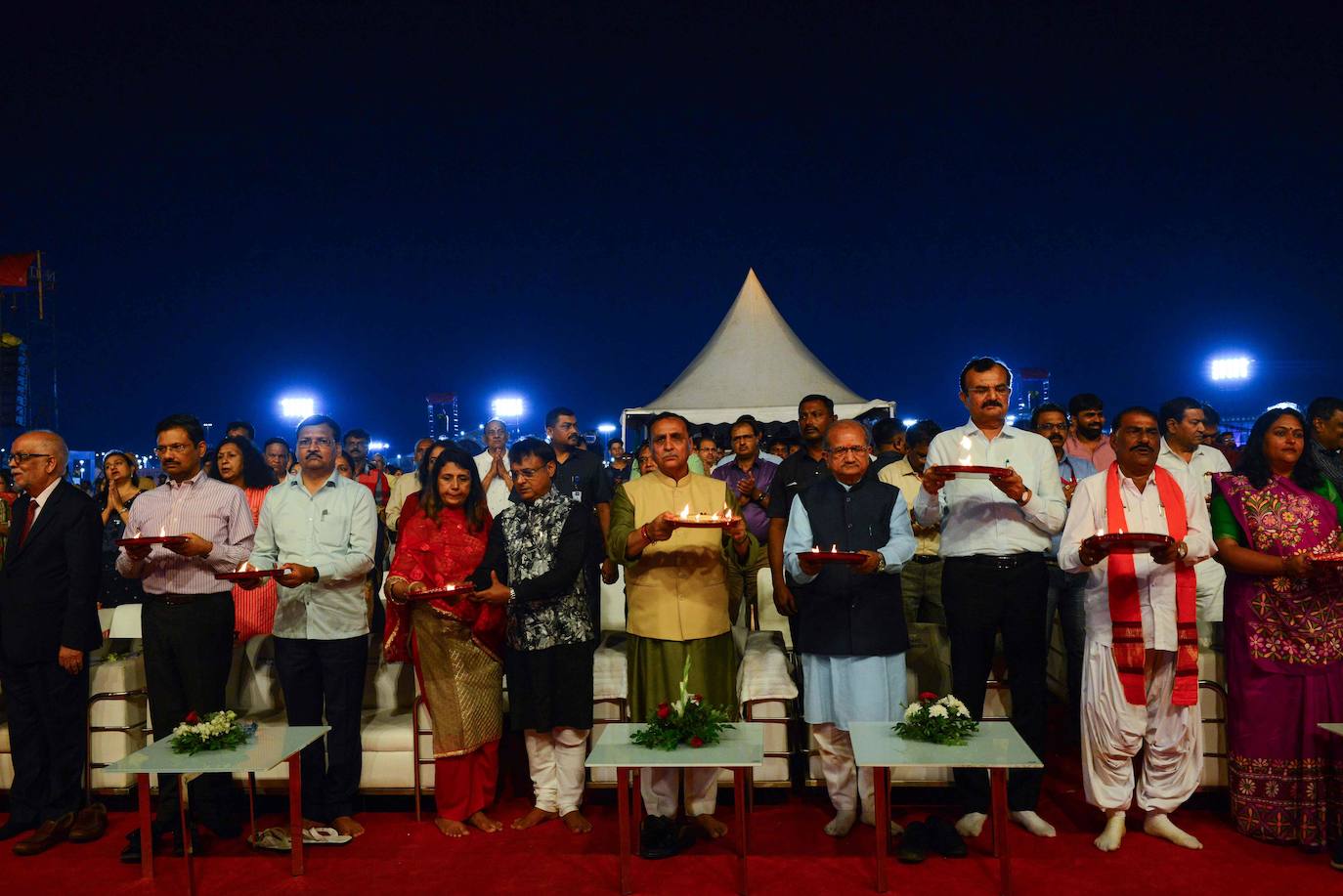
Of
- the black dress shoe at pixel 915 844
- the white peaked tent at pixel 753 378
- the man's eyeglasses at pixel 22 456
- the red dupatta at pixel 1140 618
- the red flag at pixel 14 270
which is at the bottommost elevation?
the black dress shoe at pixel 915 844

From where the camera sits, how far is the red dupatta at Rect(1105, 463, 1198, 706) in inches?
171

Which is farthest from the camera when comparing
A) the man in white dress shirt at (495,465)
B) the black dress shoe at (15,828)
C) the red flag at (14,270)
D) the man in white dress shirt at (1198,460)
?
the red flag at (14,270)

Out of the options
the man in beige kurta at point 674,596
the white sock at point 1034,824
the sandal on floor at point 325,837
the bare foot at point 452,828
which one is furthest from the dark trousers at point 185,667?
the white sock at point 1034,824

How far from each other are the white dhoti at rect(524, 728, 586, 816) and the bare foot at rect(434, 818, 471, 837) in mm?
385

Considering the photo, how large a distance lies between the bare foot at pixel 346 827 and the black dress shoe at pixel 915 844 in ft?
8.61

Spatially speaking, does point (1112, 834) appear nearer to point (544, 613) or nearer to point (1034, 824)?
point (1034, 824)

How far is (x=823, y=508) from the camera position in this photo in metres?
4.64

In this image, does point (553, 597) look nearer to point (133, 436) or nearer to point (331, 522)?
point (331, 522)

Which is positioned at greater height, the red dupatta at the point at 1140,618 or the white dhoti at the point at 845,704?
the red dupatta at the point at 1140,618

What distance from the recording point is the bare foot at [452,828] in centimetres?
481

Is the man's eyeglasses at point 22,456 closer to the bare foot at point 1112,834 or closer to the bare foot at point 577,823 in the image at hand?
the bare foot at point 577,823

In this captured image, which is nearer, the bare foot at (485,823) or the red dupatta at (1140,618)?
the red dupatta at (1140,618)

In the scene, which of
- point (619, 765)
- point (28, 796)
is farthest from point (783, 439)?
point (28, 796)

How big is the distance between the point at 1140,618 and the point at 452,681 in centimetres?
326
